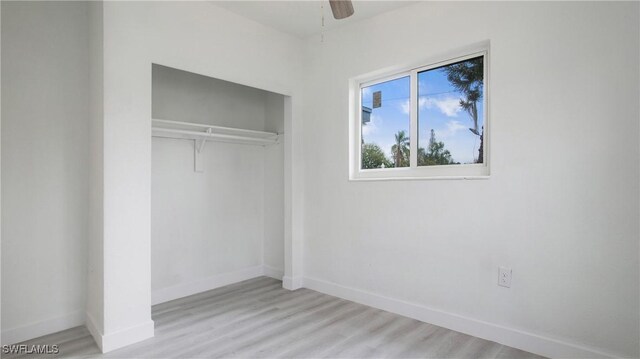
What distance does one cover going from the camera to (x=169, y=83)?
3.37 meters

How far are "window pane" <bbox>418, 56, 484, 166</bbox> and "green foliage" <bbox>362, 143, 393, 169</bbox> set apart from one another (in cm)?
35

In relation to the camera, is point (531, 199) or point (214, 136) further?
point (214, 136)

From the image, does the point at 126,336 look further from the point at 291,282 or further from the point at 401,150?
the point at 401,150

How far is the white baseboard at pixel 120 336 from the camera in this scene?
7.44ft

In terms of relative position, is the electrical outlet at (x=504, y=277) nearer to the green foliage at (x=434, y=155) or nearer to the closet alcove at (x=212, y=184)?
the green foliage at (x=434, y=155)

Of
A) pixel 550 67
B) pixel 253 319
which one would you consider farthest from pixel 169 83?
pixel 550 67

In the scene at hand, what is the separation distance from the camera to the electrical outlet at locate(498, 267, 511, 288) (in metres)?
2.34

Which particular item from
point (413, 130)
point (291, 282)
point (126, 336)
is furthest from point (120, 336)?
point (413, 130)

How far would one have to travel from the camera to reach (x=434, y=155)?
2.82 meters

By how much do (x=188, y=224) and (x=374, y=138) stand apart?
195cm

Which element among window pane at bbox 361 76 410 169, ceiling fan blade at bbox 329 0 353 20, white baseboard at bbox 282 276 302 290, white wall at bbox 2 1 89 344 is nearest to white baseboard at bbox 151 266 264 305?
white baseboard at bbox 282 276 302 290

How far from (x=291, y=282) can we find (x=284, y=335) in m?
1.05

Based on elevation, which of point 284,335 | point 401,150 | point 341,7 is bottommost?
point 284,335

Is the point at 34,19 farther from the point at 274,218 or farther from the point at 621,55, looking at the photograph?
the point at 621,55
